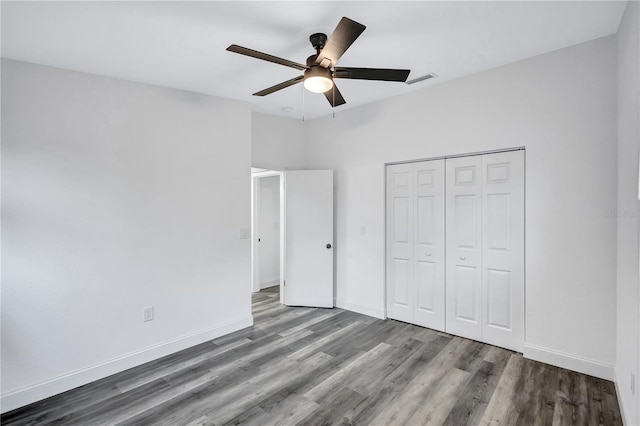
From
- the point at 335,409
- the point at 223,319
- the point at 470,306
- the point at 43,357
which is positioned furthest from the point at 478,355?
the point at 43,357

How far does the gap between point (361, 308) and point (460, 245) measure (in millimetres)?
1552

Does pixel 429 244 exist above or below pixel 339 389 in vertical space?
above

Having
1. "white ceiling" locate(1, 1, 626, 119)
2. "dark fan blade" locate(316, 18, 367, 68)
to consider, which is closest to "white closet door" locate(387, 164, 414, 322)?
"white ceiling" locate(1, 1, 626, 119)

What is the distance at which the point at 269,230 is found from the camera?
5797mm

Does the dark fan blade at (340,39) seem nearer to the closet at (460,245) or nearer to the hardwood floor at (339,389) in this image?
the closet at (460,245)

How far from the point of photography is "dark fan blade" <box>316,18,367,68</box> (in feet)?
5.57

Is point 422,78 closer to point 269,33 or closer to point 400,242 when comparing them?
point 269,33

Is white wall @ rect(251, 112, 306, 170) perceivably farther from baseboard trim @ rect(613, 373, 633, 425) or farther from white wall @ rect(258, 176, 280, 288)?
baseboard trim @ rect(613, 373, 633, 425)

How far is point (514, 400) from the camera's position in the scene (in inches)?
91.5

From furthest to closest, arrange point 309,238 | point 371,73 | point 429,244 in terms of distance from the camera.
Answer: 1. point 309,238
2. point 429,244
3. point 371,73

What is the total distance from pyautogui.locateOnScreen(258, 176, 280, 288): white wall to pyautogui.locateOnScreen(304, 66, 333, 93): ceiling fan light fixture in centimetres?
355

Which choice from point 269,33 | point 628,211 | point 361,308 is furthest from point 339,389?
point 269,33

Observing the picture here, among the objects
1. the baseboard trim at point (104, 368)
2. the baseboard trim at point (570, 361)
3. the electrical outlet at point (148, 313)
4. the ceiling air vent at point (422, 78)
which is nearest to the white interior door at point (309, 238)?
the baseboard trim at point (104, 368)

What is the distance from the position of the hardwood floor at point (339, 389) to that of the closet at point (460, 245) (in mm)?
263
